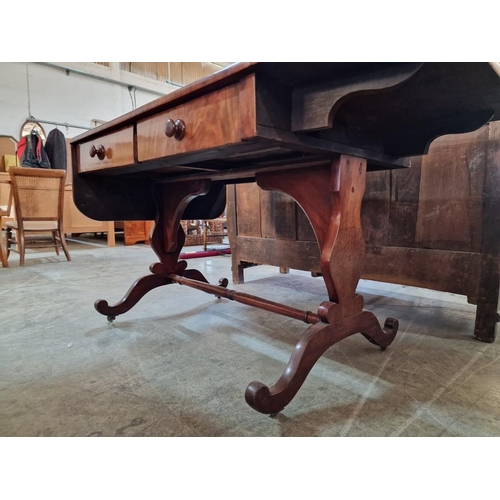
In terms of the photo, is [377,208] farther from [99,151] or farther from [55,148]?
[55,148]

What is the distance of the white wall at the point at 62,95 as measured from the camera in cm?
536

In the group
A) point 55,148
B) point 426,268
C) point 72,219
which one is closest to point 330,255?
point 426,268

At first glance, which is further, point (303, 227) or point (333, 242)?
point (303, 227)

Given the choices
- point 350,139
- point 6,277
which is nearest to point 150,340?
point 350,139

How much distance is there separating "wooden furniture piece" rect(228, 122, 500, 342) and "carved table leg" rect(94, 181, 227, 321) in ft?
2.89

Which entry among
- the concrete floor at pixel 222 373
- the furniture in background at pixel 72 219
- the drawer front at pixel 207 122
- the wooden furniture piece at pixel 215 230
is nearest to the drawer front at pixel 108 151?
the drawer front at pixel 207 122

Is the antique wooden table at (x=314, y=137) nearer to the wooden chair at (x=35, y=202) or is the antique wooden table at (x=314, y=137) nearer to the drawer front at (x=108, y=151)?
the drawer front at (x=108, y=151)

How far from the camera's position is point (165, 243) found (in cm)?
153

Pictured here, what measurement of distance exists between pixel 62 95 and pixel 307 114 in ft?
22.5

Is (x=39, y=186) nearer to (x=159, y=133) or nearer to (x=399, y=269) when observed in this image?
(x=159, y=133)

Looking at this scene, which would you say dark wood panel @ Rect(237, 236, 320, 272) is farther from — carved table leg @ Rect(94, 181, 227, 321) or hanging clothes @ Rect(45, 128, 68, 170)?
hanging clothes @ Rect(45, 128, 68, 170)

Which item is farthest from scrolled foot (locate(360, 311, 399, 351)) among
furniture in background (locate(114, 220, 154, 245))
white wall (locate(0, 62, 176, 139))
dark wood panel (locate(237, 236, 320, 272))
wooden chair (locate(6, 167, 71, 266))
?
white wall (locate(0, 62, 176, 139))

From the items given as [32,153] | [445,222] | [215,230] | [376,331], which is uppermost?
[32,153]

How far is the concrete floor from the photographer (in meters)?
0.70
